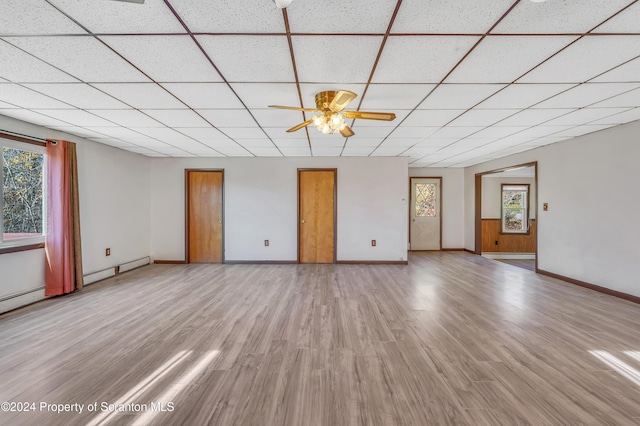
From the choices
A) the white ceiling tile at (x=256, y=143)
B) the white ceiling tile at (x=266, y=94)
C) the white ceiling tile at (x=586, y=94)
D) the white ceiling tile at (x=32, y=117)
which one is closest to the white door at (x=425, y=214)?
the white ceiling tile at (x=256, y=143)

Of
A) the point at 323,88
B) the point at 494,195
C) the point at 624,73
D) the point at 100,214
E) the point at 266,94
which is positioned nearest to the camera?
the point at 624,73

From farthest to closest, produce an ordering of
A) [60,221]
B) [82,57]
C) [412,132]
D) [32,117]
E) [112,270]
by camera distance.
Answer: [112,270] → [412,132] → [60,221] → [32,117] → [82,57]

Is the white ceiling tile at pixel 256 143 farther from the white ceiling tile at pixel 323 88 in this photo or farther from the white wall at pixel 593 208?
the white wall at pixel 593 208

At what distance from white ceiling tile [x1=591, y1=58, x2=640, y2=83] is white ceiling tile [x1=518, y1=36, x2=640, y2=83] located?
0.08 metres

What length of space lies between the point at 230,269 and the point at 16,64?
4232mm

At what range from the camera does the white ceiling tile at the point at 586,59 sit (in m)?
1.84

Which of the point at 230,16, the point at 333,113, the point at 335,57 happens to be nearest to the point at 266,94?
the point at 333,113

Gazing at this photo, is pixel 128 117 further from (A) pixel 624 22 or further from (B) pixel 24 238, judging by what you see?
(A) pixel 624 22

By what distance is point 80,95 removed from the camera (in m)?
2.67

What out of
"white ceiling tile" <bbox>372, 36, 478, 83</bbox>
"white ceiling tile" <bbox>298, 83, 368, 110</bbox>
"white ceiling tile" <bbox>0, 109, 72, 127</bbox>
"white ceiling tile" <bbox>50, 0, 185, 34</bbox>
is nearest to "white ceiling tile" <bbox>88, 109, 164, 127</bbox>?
"white ceiling tile" <bbox>0, 109, 72, 127</bbox>

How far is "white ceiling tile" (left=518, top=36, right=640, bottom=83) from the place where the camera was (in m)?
1.84

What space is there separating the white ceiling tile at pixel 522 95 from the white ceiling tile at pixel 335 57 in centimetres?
151

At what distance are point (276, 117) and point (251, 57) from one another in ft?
4.28

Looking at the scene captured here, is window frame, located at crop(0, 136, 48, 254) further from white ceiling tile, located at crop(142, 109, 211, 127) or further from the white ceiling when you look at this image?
white ceiling tile, located at crop(142, 109, 211, 127)
